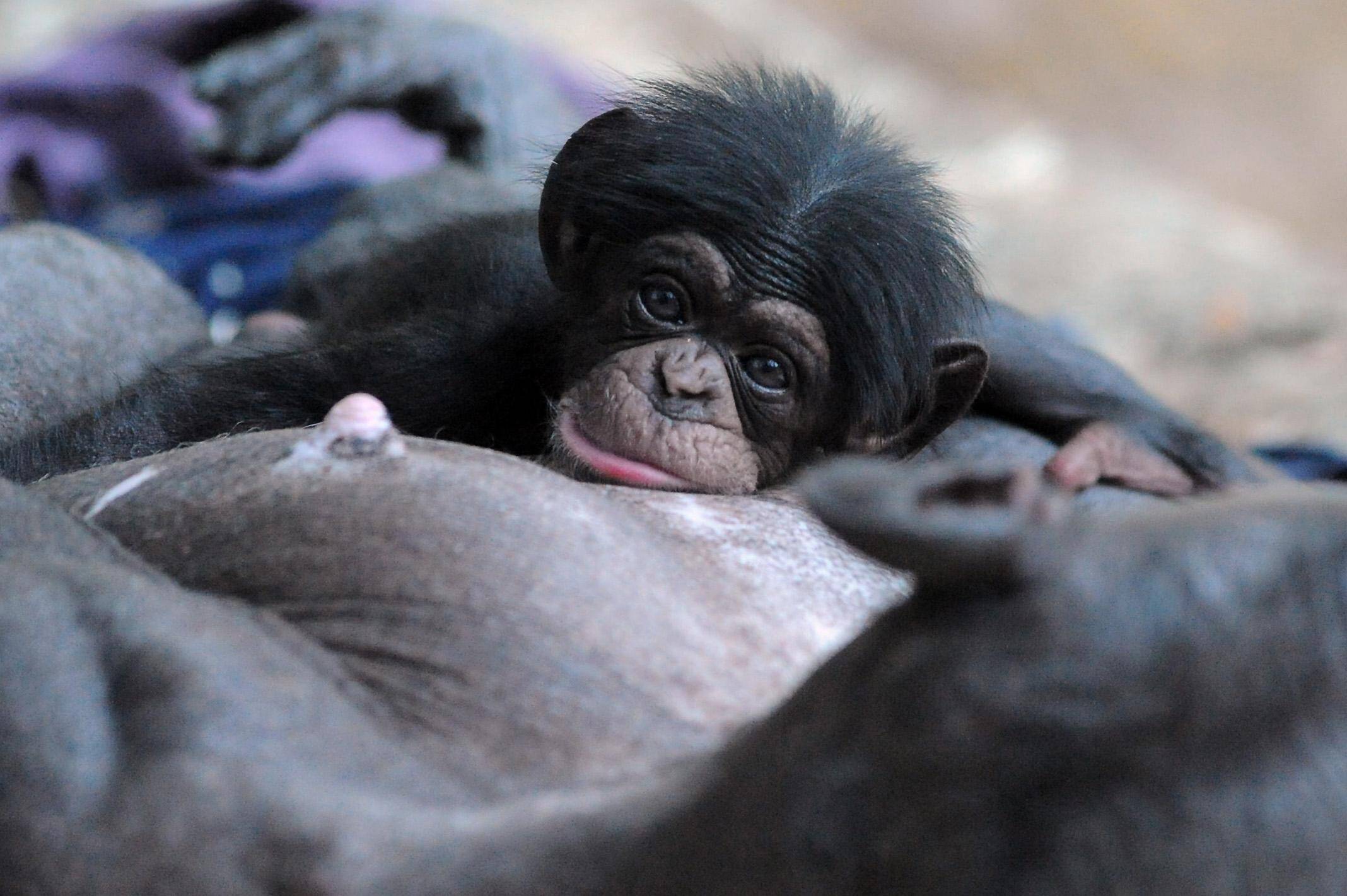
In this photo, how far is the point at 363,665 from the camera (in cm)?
128

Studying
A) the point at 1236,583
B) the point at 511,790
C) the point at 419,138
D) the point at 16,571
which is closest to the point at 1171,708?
the point at 1236,583

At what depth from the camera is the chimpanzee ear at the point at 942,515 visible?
0.85 meters

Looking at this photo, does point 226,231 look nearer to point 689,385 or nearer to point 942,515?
point 689,385

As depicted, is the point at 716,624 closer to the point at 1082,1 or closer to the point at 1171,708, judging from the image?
the point at 1171,708

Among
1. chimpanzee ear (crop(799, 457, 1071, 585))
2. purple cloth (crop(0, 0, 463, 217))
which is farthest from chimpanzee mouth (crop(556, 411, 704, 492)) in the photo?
purple cloth (crop(0, 0, 463, 217))

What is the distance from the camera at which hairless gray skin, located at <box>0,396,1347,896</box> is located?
850 mm

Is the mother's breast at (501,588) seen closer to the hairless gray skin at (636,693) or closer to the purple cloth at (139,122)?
the hairless gray skin at (636,693)

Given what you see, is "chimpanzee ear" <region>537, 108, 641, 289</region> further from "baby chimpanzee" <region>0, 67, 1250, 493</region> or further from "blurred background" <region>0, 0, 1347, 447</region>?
"blurred background" <region>0, 0, 1347, 447</region>

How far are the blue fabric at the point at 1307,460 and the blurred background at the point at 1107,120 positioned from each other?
1516 millimetres

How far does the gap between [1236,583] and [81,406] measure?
2256 millimetres

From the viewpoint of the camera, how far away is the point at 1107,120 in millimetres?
7324

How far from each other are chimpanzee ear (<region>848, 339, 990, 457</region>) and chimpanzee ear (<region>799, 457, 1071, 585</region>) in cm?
154

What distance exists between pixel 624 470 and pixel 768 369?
14.7 inches

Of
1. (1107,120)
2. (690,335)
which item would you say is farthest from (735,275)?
(1107,120)
